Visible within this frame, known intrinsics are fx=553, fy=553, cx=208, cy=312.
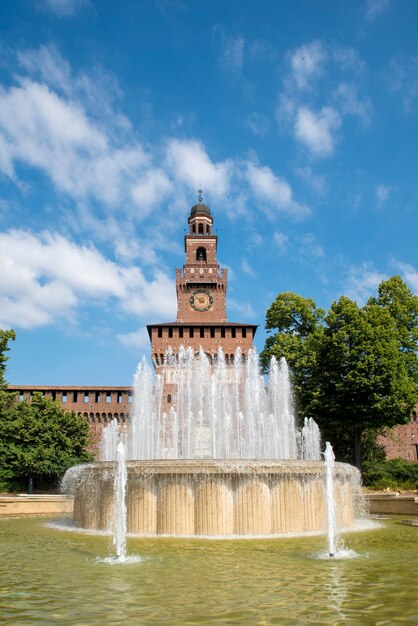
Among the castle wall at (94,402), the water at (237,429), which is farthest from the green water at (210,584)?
the castle wall at (94,402)

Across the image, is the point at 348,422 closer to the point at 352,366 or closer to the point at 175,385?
the point at 352,366

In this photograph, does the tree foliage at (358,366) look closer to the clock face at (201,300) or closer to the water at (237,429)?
the water at (237,429)

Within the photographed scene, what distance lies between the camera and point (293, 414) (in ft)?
86.8

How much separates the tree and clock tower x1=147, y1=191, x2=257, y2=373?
1544 centimetres

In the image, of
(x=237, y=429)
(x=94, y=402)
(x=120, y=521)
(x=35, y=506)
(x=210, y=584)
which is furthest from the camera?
(x=94, y=402)

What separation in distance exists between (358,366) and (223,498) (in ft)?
50.3

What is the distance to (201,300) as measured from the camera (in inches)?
1960

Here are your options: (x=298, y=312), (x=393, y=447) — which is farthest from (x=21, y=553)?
(x=393, y=447)

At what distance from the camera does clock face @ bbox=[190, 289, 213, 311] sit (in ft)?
162

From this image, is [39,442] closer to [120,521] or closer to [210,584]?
[120,521]

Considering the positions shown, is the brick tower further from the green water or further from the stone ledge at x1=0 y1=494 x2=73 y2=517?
the green water

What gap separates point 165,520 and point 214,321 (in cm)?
3809

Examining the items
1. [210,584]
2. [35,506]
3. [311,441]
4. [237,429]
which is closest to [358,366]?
[311,441]

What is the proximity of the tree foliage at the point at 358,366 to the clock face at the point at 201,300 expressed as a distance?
19412 millimetres
